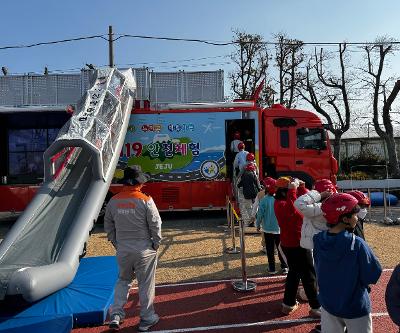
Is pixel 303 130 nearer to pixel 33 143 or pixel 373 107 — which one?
pixel 33 143

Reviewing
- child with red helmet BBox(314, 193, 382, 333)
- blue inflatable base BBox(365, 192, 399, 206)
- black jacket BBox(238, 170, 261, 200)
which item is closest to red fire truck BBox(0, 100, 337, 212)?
black jacket BBox(238, 170, 261, 200)

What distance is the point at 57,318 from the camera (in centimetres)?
480

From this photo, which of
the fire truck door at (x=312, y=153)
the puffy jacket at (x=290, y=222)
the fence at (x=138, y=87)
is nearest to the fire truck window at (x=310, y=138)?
the fire truck door at (x=312, y=153)

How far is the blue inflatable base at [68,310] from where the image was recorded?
4.68 m

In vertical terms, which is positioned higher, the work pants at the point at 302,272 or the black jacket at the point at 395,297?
the black jacket at the point at 395,297

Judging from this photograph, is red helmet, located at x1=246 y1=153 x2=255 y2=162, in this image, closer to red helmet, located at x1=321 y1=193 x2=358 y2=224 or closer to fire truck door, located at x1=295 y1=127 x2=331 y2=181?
fire truck door, located at x1=295 y1=127 x2=331 y2=181

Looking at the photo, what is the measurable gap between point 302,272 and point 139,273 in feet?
6.28

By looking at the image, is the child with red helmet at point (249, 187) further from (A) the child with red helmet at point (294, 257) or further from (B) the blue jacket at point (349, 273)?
(B) the blue jacket at point (349, 273)

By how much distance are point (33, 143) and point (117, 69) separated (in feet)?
12.7

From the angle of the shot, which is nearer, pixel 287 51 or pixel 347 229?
pixel 347 229

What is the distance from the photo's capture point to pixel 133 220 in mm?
4785

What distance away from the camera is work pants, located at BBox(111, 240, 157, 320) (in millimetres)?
4793

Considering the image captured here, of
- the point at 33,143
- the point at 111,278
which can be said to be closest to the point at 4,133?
the point at 33,143

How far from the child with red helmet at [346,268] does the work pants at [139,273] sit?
7.41ft
